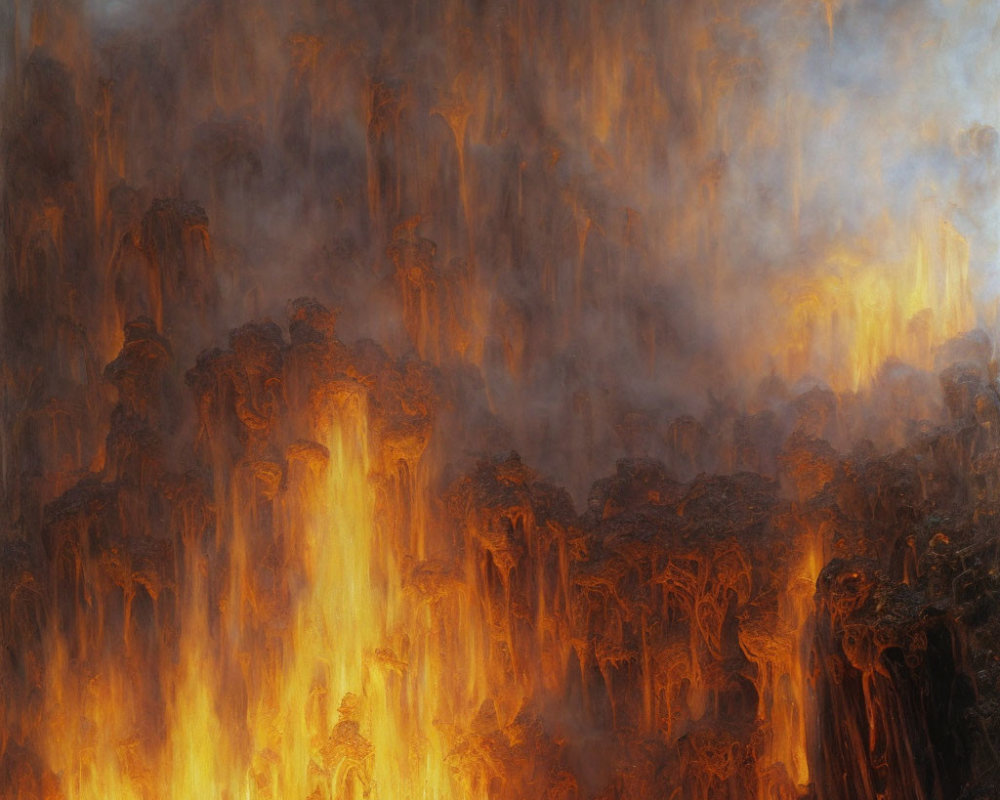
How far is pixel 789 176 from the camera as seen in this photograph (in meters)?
19.2

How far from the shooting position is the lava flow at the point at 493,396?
54.1ft

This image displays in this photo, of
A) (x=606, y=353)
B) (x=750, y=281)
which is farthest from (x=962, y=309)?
(x=606, y=353)

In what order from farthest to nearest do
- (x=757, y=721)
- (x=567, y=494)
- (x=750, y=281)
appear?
(x=750, y=281), (x=567, y=494), (x=757, y=721)

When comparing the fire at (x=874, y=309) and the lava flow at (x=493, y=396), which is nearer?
the lava flow at (x=493, y=396)

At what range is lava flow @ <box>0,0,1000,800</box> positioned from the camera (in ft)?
54.1

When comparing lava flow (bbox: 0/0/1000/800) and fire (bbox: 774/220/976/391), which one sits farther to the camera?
fire (bbox: 774/220/976/391)

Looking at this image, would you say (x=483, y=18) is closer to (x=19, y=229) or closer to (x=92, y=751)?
(x=19, y=229)

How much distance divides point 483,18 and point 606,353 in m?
4.95

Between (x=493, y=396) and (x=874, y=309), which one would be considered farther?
(x=874, y=309)

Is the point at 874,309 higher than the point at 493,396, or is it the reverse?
the point at 874,309

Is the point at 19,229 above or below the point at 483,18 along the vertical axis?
below

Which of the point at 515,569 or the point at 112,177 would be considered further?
the point at 112,177

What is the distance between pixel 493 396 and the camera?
716 inches

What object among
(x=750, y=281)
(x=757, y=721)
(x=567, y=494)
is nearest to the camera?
(x=757, y=721)
